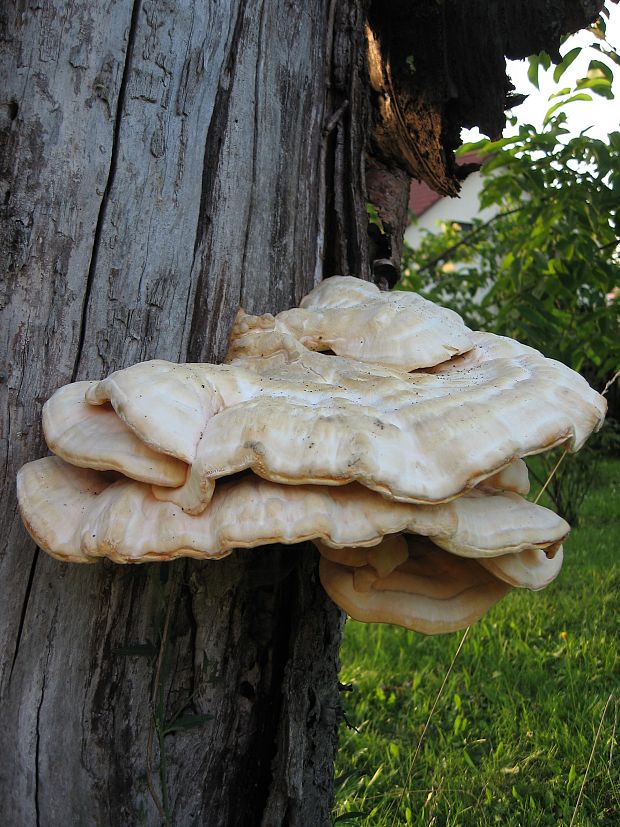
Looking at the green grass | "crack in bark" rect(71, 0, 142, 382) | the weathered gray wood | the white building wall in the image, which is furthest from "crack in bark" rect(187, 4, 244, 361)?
the white building wall

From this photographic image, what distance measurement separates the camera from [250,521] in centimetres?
113

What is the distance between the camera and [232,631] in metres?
1.78

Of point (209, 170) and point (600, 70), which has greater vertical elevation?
point (600, 70)

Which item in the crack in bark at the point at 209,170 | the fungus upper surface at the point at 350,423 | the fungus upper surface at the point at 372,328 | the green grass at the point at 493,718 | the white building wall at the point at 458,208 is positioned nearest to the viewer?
the fungus upper surface at the point at 350,423

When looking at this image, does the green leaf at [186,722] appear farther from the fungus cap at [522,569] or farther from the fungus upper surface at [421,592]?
the fungus cap at [522,569]

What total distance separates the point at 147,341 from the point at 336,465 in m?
0.77

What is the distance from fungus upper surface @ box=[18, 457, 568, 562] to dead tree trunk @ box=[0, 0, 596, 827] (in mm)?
341

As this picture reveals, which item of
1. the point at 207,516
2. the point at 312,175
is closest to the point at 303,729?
the point at 207,516

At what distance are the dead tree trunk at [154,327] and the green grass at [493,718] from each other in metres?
0.57

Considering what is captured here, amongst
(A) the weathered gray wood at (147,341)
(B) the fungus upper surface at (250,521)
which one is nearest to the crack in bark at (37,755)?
(A) the weathered gray wood at (147,341)

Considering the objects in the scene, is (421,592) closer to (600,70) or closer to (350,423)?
(350,423)

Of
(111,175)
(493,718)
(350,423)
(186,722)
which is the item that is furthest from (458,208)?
(350,423)

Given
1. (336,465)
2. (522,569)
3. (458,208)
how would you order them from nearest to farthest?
(336,465) < (522,569) < (458,208)

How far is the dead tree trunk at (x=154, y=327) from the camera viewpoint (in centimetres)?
157
